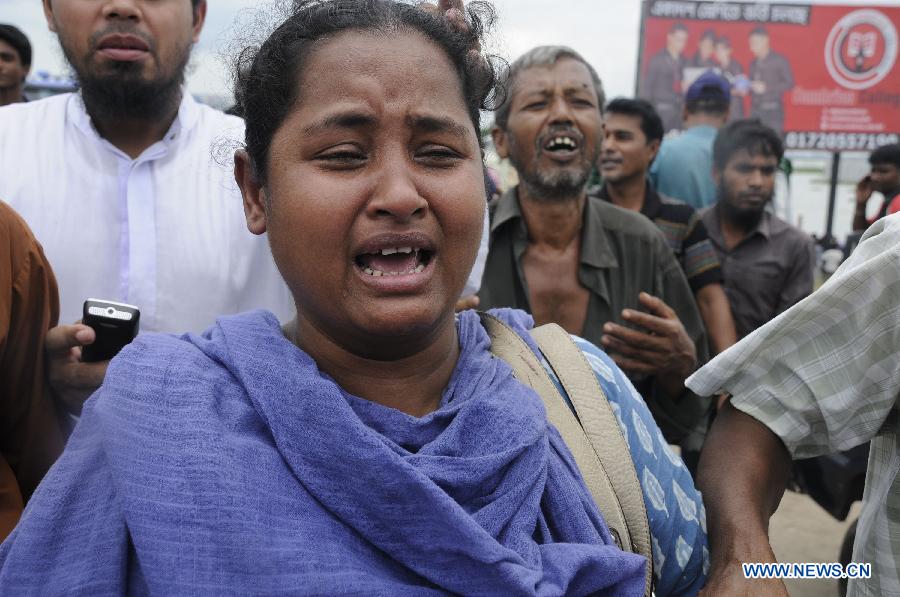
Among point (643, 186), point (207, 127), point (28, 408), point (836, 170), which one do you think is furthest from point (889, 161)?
point (28, 408)

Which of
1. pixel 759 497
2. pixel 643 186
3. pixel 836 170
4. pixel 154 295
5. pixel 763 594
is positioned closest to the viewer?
pixel 763 594

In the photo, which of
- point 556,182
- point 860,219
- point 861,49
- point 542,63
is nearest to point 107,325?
point 556,182

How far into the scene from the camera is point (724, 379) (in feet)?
5.03

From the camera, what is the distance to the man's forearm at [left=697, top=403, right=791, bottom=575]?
54.3 inches

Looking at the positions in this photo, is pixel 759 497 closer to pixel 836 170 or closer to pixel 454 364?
pixel 454 364

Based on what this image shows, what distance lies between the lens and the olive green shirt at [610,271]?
2.83m

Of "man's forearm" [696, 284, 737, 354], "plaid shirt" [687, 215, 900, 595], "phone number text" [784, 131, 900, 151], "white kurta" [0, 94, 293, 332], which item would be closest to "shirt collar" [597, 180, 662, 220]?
"man's forearm" [696, 284, 737, 354]

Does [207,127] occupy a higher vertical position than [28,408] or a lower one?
higher

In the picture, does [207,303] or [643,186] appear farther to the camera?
[643,186]

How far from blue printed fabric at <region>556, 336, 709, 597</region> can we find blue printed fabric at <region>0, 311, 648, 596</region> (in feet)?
0.63

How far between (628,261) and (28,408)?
76.8 inches

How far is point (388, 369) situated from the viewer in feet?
4.58

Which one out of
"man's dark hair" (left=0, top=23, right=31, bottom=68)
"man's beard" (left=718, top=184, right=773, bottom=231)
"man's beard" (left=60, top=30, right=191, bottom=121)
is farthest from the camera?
"man's dark hair" (left=0, top=23, right=31, bottom=68)

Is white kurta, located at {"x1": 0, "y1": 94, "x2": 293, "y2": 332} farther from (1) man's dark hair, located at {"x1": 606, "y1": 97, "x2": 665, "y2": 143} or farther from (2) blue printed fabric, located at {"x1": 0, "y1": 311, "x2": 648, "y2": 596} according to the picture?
(1) man's dark hair, located at {"x1": 606, "y1": 97, "x2": 665, "y2": 143}
